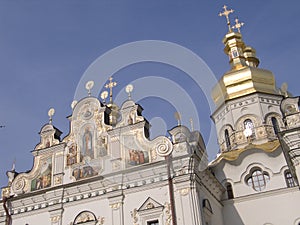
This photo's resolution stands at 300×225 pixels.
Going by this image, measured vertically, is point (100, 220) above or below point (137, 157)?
below

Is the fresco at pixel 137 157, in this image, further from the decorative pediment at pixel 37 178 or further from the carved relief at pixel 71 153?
the decorative pediment at pixel 37 178

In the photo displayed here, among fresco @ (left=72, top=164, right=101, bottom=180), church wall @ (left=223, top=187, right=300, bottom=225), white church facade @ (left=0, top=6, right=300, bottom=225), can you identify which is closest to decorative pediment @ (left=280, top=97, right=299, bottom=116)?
white church facade @ (left=0, top=6, right=300, bottom=225)

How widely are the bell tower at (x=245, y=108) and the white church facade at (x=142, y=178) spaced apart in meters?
3.08

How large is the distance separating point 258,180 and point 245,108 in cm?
614

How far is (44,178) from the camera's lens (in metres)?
19.2

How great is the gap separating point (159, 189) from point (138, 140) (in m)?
2.49

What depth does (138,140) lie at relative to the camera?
1800 centimetres

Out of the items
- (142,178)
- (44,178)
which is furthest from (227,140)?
(44,178)

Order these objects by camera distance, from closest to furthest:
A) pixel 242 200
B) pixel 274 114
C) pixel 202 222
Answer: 1. pixel 202 222
2. pixel 242 200
3. pixel 274 114

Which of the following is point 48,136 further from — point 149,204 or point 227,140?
point 227,140

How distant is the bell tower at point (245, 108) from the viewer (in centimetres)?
2452

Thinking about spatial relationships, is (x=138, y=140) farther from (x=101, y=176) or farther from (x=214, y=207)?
(x=214, y=207)

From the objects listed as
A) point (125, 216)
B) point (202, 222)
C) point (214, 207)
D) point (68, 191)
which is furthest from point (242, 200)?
point (68, 191)

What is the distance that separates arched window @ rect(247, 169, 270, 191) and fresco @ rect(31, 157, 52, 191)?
9.74 meters
